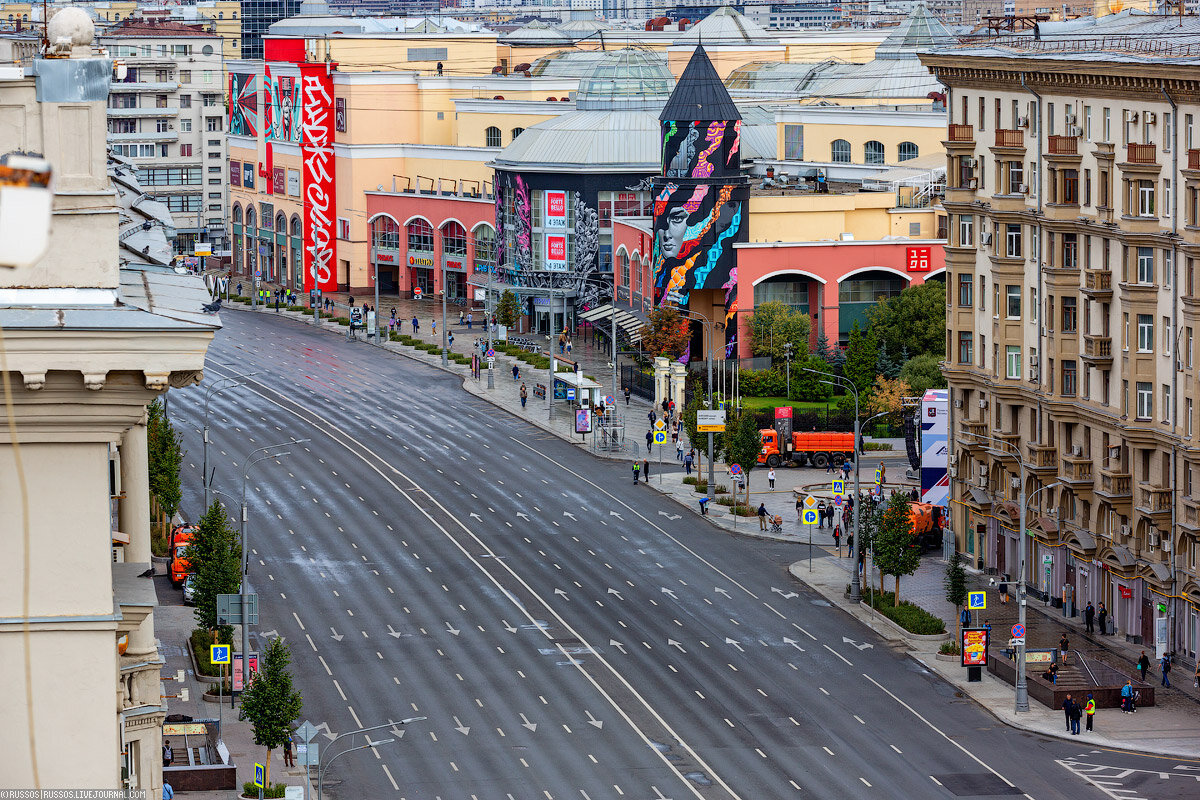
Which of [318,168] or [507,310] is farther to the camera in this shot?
[318,168]

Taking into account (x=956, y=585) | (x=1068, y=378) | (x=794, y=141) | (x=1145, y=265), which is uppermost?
(x=794, y=141)

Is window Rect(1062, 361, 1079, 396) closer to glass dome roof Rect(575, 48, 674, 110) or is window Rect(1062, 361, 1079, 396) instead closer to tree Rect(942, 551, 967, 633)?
tree Rect(942, 551, 967, 633)

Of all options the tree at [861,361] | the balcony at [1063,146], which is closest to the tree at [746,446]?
the balcony at [1063,146]

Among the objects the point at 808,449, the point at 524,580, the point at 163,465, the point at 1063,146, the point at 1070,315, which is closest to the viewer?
the point at 1063,146

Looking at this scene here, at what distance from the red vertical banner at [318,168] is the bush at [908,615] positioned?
114384mm

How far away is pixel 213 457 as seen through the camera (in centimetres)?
11912

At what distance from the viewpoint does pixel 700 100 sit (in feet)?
458

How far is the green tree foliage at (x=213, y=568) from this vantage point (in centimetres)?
7850

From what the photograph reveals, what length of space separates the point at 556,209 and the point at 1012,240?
7793 cm

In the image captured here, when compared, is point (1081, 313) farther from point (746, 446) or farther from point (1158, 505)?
point (746, 446)

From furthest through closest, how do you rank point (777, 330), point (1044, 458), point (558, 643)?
1. point (777, 330)
2. point (1044, 458)
3. point (558, 643)

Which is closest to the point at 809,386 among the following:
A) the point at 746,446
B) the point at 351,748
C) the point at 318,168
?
the point at 746,446

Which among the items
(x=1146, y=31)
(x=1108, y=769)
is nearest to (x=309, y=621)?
(x=1108, y=769)

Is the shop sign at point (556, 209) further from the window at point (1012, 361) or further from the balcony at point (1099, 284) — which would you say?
the balcony at point (1099, 284)
